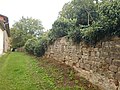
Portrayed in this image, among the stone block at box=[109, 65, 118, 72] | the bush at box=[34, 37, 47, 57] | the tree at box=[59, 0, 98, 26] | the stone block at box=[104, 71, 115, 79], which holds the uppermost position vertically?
the tree at box=[59, 0, 98, 26]

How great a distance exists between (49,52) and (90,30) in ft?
31.9

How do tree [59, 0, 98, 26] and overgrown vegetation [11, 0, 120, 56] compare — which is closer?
overgrown vegetation [11, 0, 120, 56]

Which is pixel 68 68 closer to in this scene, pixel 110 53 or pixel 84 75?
pixel 84 75

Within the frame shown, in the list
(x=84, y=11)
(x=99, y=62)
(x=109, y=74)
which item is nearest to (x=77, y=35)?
(x=99, y=62)

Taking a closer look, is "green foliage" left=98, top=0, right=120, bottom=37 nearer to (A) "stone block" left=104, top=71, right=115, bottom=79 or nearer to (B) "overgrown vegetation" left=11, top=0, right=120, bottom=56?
(B) "overgrown vegetation" left=11, top=0, right=120, bottom=56

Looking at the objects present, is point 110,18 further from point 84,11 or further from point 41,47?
point 41,47

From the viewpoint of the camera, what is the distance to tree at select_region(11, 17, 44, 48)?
1969 inches

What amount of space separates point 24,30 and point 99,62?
154ft

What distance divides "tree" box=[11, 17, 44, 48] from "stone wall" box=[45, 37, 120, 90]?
39290mm

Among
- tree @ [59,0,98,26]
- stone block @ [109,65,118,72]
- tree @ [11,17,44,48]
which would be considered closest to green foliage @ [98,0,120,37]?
stone block @ [109,65,118,72]

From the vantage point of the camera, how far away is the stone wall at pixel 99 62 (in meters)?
A: 6.88

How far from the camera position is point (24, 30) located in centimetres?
5384

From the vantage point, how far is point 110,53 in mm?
7180

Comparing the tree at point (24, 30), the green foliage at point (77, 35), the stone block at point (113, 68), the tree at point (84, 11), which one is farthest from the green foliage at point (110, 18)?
the tree at point (24, 30)
